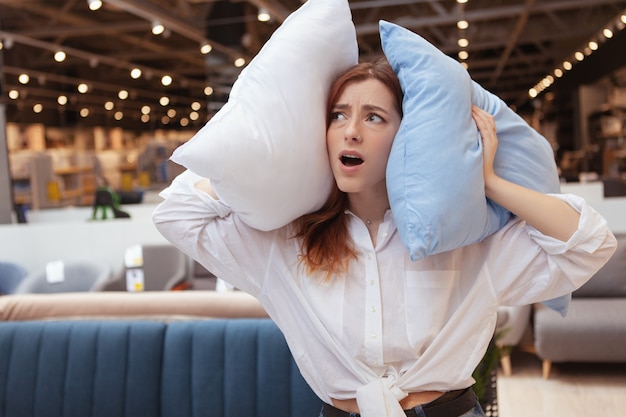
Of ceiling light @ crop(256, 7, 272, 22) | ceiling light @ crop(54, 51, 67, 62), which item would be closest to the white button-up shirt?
ceiling light @ crop(256, 7, 272, 22)

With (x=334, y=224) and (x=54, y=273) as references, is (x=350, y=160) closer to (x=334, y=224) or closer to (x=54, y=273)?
(x=334, y=224)

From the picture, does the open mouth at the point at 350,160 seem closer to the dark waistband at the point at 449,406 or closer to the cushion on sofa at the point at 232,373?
the dark waistband at the point at 449,406

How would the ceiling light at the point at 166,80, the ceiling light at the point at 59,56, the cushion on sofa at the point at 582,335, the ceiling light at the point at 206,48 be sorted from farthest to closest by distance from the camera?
1. the ceiling light at the point at 166,80
2. the ceiling light at the point at 59,56
3. the ceiling light at the point at 206,48
4. the cushion on sofa at the point at 582,335

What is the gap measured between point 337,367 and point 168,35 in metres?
9.08

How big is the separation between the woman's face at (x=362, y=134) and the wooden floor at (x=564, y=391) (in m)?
2.90

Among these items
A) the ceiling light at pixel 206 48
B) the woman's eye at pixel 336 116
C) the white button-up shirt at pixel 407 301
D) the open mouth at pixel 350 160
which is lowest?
the white button-up shirt at pixel 407 301

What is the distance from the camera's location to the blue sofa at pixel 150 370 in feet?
8.55

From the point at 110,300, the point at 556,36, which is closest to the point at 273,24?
the point at 556,36

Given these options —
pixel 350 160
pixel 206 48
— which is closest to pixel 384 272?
pixel 350 160

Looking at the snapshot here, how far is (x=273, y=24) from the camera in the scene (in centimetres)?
781

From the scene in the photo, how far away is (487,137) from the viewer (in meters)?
1.23

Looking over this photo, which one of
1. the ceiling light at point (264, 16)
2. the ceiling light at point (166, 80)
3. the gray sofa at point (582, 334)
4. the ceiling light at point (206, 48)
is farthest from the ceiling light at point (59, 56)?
the gray sofa at point (582, 334)

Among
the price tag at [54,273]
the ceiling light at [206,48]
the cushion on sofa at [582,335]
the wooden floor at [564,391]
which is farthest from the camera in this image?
the ceiling light at [206,48]

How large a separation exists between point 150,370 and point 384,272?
1699 mm
